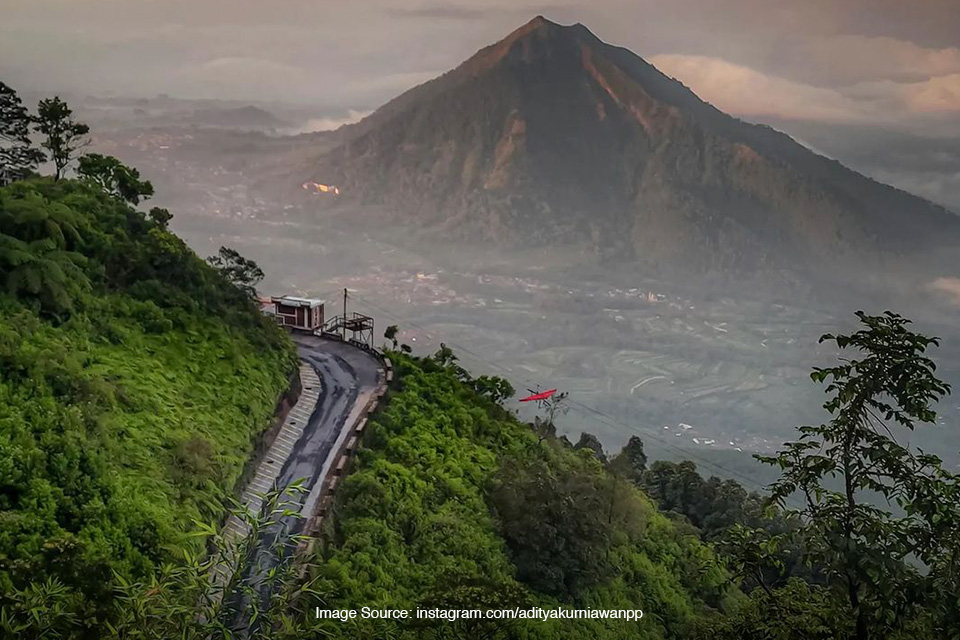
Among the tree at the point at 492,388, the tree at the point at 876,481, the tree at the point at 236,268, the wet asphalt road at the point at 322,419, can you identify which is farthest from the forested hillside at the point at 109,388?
the tree at the point at 492,388

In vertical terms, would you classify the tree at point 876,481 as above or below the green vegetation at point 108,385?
above

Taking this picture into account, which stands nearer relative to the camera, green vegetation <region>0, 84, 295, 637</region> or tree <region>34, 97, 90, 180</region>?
green vegetation <region>0, 84, 295, 637</region>

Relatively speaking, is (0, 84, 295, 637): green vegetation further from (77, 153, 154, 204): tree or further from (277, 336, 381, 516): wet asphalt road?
(277, 336, 381, 516): wet asphalt road

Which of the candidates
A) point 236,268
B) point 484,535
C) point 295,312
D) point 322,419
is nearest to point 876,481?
point 484,535

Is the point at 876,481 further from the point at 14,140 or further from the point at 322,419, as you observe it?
the point at 14,140

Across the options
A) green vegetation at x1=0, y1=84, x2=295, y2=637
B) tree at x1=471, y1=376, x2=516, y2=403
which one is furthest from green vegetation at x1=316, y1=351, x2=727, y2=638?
green vegetation at x1=0, y1=84, x2=295, y2=637

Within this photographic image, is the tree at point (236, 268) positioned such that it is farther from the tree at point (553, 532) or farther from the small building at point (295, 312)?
the tree at point (553, 532)
